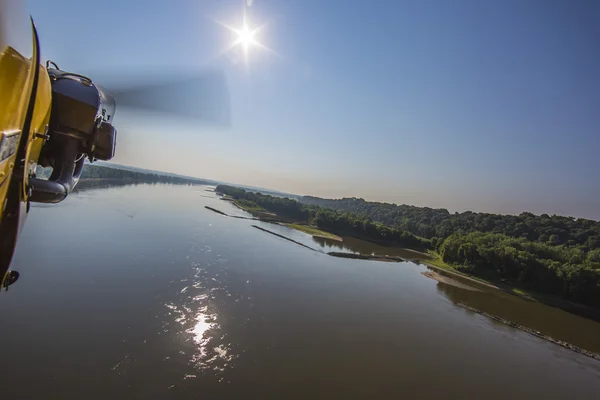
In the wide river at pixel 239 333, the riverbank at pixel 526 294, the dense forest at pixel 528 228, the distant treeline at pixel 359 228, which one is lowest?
the wide river at pixel 239 333

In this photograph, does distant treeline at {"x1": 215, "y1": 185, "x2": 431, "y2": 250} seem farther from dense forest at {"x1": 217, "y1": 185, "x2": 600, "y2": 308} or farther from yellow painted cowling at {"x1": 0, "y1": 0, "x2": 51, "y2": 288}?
yellow painted cowling at {"x1": 0, "y1": 0, "x2": 51, "y2": 288}

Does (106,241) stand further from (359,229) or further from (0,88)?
(359,229)

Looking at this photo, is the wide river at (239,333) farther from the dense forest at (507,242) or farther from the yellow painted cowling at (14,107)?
the yellow painted cowling at (14,107)

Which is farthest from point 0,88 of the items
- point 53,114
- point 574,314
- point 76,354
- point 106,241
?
point 574,314

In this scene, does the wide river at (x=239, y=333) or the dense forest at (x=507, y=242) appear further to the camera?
the dense forest at (x=507, y=242)

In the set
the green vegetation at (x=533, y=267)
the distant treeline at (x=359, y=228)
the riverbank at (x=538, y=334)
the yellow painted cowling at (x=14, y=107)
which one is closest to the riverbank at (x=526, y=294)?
the green vegetation at (x=533, y=267)

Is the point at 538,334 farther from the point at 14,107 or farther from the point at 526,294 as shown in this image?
the point at 14,107

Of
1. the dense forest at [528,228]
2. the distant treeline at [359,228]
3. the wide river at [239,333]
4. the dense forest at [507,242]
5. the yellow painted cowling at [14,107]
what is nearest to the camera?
the yellow painted cowling at [14,107]
